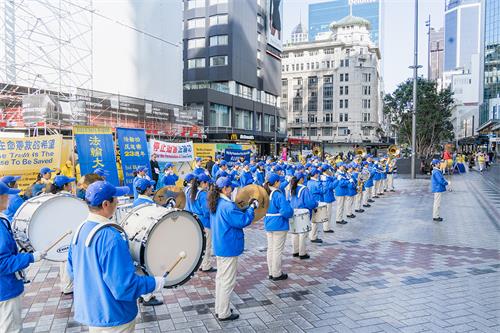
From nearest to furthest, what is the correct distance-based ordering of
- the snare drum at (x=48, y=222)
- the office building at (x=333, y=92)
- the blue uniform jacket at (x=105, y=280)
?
the blue uniform jacket at (x=105, y=280)
the snare drum at (x=48, y=222)
the office building at (x=333, y=92)

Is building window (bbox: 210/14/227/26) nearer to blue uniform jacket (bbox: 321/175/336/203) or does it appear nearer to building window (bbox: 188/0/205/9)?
building window (bbox: 188/0/205/9)

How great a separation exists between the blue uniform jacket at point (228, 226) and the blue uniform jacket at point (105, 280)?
223 centimetres

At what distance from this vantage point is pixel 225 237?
5.38m

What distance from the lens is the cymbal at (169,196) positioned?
6.81 m

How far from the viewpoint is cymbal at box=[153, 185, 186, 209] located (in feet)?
22.3

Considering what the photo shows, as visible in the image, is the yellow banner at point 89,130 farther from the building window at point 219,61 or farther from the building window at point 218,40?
the building window at point 218,40

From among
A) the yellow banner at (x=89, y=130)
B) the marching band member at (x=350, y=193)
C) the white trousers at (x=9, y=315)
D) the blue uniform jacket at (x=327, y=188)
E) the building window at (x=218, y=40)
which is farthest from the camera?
the building window at (x=218, y=40)

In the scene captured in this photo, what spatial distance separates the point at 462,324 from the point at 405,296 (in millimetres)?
1064

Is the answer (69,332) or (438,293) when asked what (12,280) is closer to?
(69,332)

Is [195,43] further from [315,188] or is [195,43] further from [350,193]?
[315,188]

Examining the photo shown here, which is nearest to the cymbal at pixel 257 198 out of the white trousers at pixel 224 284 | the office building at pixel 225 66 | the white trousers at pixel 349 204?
the white trousers at pixel 224 284

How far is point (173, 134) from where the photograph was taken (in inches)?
1141

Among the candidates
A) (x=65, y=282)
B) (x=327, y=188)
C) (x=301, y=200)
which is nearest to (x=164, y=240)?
(x=65, y=282)

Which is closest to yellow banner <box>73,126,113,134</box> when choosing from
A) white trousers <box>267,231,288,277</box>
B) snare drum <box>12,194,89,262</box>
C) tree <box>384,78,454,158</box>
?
snare drum <box>12,194,89,262</box>
